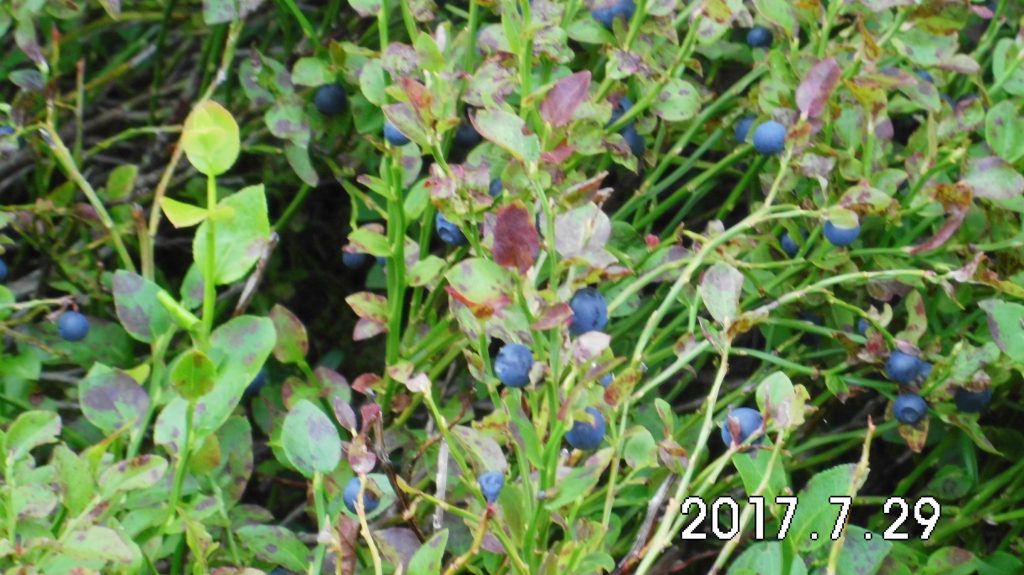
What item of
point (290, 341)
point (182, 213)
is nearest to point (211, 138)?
point (182, 213)

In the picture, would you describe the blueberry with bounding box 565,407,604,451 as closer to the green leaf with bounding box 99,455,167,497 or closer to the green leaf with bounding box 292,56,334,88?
the green leaf with bounding box 99,455,167,497

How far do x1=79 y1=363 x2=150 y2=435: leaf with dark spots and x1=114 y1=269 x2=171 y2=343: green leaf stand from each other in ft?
0.13

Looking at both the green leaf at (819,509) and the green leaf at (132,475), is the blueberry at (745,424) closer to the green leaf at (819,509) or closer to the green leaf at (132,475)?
the green leaf at (819,509)

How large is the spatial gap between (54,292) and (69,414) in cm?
17

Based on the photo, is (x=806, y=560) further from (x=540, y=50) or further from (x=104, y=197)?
(x=104, y=197)

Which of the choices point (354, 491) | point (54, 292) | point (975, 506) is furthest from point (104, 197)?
point (975, 506)

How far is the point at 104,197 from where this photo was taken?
1431 mm

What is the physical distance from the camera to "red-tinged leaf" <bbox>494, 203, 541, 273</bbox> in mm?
767

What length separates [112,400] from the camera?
3.13 ft

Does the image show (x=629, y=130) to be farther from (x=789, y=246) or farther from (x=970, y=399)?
(x=970, y=399)

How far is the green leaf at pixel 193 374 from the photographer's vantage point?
0.76m

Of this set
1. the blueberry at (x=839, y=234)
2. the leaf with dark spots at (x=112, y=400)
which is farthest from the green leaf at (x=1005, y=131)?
the leaf with dark spots at (x=112, y=400)

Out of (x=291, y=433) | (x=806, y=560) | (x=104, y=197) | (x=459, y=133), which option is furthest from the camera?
(x=104, y=197)

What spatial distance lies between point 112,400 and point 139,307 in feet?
0.25
